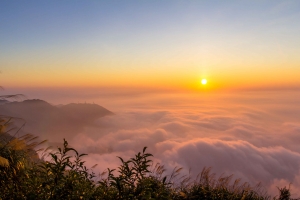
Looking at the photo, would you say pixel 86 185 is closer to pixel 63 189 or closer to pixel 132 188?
pixel 63 189

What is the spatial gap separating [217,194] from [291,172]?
728 ft

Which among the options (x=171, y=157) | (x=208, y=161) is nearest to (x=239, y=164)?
(x=208, y=161)

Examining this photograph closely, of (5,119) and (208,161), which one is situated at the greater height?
(5,119)

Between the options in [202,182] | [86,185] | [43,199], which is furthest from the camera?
[202,182]

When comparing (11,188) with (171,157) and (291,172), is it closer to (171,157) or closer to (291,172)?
(171,157)

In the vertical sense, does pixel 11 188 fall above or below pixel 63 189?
below

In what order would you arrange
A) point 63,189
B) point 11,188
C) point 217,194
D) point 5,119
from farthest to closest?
1. point 5,119
2. point 217,194
3. point 11,188
4. point 63,189

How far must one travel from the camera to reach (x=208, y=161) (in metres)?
194

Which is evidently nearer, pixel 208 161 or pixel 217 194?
pixel 217 194

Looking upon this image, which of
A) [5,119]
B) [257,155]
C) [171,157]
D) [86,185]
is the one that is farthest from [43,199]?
[257,155]

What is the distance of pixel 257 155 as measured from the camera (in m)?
197

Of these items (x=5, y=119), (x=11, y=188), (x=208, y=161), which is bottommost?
(x=208, y=161)

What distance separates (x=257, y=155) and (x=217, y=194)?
21931 centimetres

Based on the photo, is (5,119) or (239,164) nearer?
(5,119)
